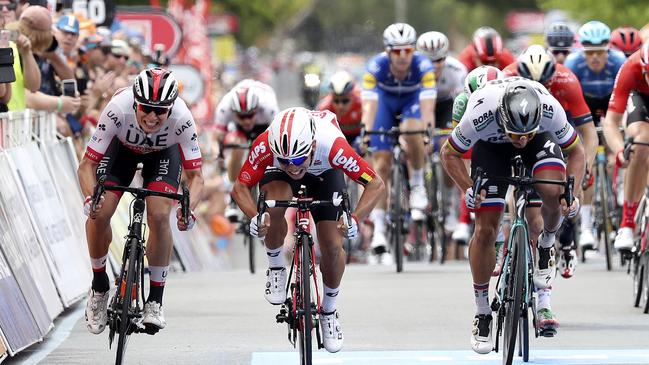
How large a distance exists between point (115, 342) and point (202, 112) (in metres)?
30.7

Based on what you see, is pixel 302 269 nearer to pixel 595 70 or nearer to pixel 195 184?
pixel 195 184

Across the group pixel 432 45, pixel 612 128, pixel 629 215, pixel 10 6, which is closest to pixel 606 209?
pixel 629 215

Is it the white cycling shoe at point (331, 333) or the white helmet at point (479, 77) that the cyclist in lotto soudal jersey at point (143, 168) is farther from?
the white helmet at point (479, 77)

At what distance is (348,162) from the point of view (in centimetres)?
1130

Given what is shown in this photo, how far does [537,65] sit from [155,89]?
12.8 ft

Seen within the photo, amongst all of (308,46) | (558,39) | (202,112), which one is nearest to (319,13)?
(308,46)

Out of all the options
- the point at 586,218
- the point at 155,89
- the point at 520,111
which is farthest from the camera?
the point at 586,218

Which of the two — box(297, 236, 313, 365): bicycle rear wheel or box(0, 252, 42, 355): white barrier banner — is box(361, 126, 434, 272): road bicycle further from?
box(297, 236, 313, 365): bicycle rear wheel

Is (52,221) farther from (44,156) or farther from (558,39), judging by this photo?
(558,39)

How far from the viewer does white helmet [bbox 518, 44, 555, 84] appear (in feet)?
46.0

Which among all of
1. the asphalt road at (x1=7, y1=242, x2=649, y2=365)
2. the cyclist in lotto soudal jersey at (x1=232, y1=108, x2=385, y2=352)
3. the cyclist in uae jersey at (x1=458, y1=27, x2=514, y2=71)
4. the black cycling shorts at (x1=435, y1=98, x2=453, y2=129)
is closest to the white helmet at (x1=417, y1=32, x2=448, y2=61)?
the cyclist in uae jersey at (x1=458, y1=27, x2=514, y2=71)

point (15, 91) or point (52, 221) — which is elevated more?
point (15, 91)

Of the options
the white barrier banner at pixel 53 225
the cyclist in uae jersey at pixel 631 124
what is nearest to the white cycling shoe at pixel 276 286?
the white barrier banner at pixel 53 225

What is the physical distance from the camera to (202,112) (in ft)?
142
